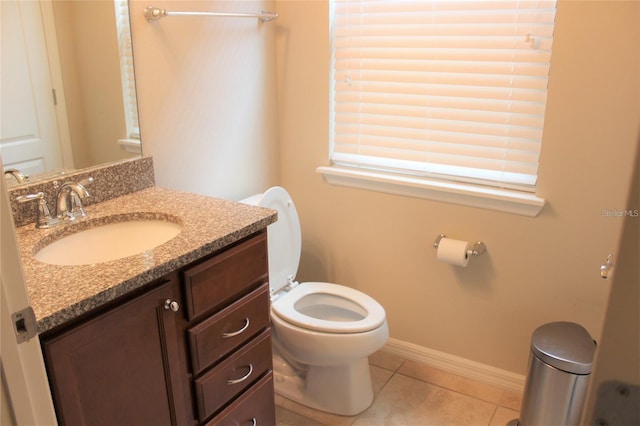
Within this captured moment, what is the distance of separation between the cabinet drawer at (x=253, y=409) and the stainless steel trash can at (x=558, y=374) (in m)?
0.94

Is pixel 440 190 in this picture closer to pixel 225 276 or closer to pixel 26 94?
pixel 225 276

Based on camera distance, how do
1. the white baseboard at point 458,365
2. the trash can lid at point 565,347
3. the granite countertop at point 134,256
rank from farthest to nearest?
the white baseboard at point 458,365 < the trash can lid at point 565,347 < the granite countertop at point 134,256

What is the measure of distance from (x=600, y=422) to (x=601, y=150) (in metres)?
1.57

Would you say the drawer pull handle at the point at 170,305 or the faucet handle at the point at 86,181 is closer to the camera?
the drawer pull handle at the point at 170,305

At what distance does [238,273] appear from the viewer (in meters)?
1.53

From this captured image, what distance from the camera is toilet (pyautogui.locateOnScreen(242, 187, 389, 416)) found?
6.40 ft

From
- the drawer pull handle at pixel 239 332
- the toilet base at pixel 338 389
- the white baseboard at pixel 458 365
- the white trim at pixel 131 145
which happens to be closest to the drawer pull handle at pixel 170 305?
the drawer pull handle at pixel 239 332

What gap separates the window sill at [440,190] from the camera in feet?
6.61

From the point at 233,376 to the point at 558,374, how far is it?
110 cm

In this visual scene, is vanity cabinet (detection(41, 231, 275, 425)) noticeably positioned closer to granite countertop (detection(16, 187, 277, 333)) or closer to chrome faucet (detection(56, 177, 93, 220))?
granite countertop (detection(16, 187, 277, 333))

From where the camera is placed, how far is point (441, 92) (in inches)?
82.7

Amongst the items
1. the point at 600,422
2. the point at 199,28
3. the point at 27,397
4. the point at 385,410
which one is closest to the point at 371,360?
the point at 385,410

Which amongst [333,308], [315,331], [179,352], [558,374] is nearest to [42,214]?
[179,352]

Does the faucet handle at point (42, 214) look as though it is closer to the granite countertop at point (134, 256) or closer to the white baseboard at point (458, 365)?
the granite countertop at point (134, 256)
